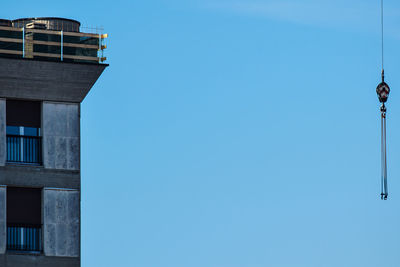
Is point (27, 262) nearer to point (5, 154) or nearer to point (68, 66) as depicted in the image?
point (5, 154)

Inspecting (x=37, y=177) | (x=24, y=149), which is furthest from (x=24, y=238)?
(x=24, y=149)

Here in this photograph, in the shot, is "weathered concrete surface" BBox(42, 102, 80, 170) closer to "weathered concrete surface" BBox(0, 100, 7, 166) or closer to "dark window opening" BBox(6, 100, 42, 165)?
"dark window opening" BBox(6, 100, 42, 165)

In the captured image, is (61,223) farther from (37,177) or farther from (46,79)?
(46,79)

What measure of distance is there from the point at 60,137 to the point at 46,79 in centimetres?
369

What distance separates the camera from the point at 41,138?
3351 inches

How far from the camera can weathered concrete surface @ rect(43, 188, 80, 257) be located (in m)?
84.0

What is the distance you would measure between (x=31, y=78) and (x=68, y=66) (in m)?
2.39

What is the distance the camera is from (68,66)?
8475 cm

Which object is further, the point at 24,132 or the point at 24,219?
the point at 24,132

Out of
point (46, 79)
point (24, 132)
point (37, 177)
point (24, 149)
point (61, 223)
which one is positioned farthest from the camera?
point (24, 149)

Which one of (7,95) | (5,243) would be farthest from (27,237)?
(7,95)

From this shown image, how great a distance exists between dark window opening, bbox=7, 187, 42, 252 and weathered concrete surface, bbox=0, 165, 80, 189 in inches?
21.3

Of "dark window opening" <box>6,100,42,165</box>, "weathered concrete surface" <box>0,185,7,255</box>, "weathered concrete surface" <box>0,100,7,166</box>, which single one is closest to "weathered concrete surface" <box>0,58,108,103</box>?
"dark window opening" <box>6,100,42,165</box>

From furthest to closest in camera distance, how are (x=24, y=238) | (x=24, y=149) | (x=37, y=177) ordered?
(x=24, y=149) → (x=37, y=177) → (x=24, y=238)
